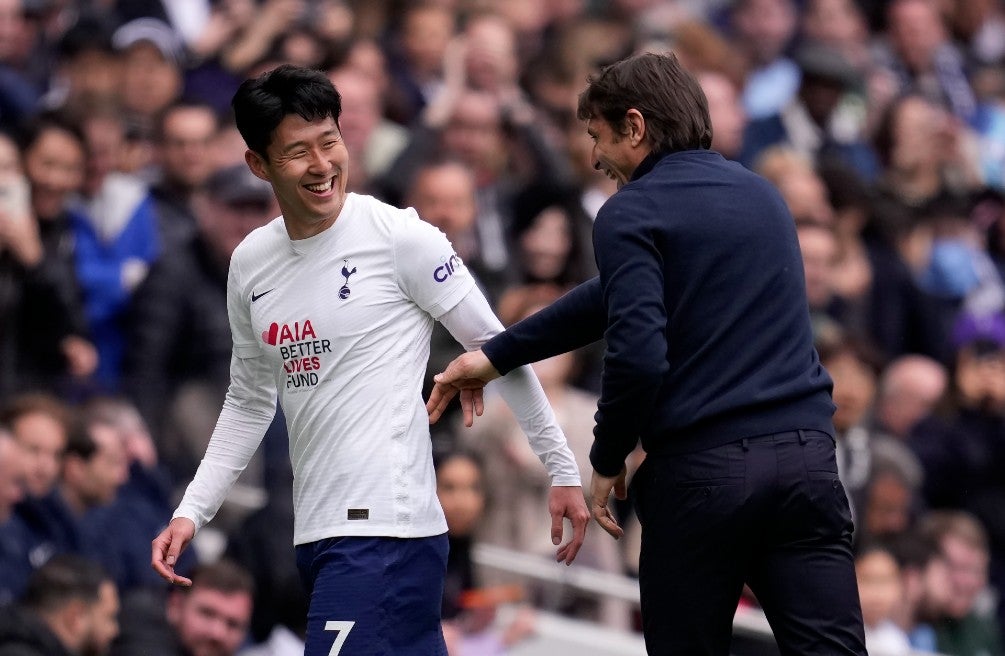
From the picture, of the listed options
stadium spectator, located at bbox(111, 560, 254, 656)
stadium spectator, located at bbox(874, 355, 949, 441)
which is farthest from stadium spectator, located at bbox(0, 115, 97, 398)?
stadium spectator, located at bbox(874, 355, 949, 441)

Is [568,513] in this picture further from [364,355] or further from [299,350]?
[299,350]

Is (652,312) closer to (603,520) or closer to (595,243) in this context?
(595,243)

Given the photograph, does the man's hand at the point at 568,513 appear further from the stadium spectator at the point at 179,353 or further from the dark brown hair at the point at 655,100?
the stadium spectator at the point at 179,353

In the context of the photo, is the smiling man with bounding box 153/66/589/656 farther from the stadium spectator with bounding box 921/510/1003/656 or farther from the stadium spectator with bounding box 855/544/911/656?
the stadium spectator with bounding box 921/510/1003/656

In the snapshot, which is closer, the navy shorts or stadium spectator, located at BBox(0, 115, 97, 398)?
the navy shorts

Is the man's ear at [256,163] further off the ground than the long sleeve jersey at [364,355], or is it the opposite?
the man's ear at [256,163]

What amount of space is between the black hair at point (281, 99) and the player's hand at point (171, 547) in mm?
1111

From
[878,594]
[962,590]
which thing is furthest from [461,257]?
[962,590]

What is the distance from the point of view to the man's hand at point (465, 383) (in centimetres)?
549

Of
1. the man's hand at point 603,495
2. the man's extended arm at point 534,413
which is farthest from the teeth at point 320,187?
the man's hand at point 603,495

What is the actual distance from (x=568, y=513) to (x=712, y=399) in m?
0.63

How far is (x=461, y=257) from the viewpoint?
9414 mm

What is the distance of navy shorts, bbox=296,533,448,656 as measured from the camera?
519 centimetres

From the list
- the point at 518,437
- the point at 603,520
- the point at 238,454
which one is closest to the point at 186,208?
the point at 518,437
